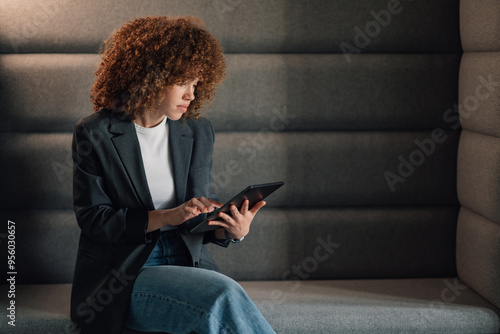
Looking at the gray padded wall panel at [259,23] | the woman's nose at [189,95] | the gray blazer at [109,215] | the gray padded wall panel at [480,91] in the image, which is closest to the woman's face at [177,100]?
the woman's nose at [189,95]

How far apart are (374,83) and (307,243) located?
640 millimetres

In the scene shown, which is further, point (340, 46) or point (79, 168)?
point (340, 46)

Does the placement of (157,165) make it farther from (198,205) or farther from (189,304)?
(189,304)

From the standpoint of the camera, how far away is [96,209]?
1735mm

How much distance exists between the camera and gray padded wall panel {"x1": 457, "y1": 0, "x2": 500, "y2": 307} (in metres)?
1.97

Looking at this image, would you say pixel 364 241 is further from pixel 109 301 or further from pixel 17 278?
pixel 17 278

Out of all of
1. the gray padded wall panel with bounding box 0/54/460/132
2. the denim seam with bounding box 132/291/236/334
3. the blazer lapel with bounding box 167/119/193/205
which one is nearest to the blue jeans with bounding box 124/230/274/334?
the denim seam with bounding box 132/291/236/334

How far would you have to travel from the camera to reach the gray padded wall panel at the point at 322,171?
2180mm

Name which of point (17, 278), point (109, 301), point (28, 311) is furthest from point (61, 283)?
point (109, 301)

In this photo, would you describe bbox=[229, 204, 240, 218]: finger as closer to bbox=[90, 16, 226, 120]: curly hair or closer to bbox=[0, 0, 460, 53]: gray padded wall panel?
bbox=[90, 16, 226, 120]: curly hair

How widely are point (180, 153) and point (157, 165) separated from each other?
8 cm

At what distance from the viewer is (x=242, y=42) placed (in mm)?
2199

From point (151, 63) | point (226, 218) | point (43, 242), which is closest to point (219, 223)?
point (226, 218)

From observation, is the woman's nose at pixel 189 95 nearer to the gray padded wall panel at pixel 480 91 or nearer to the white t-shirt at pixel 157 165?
the white t-shirt at pixel 157 165
